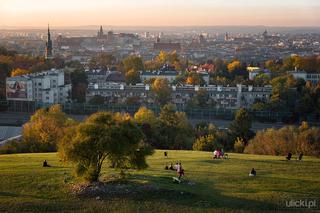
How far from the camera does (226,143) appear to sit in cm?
3662

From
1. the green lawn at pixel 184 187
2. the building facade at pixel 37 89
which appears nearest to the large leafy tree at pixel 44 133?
the green lawn at pixel 184 187

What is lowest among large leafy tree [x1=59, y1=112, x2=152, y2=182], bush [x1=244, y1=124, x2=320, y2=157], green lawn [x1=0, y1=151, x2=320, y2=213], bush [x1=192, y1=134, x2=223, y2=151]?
bush [x1=192, y1=134, x2=223, y2=151]

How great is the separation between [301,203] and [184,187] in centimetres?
367

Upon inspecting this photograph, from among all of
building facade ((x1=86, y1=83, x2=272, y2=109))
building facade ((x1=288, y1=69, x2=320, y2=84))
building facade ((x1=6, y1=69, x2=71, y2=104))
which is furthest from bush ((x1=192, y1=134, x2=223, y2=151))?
building facade ((x1=288, y1=69, x2=320, y2=84))

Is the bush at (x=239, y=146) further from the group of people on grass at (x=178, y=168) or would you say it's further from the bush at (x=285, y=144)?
the group of people on grass at (x=178, y=168)

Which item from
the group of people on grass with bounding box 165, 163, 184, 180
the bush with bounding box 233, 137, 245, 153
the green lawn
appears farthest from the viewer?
the bush with bounding box 233, 137, 245, 153

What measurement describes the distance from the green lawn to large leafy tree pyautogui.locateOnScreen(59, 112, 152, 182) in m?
0.78

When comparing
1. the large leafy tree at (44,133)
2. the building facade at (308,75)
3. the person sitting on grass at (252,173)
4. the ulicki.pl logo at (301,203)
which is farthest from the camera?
the building facade at (308,75)

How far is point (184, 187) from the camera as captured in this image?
17.7 meters

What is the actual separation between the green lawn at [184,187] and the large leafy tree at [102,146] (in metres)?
0.78

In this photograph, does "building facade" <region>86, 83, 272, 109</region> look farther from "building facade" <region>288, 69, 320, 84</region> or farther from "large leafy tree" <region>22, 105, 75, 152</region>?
"large leafy tree" <region>22, 105, 75, 152</region>

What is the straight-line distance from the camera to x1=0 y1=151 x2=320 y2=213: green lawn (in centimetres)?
1589

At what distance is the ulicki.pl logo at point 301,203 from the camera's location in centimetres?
1575

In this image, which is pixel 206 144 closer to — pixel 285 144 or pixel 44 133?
pixel 285 144
